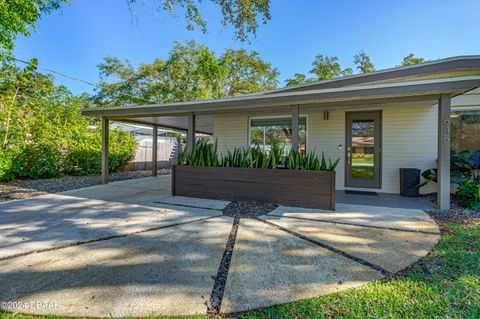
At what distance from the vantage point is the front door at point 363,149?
19.5 ft

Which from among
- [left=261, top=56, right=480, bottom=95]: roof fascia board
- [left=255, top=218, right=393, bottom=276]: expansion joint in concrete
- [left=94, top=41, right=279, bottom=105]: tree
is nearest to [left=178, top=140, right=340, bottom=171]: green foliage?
[left=255, top=218, right=393, bottom=276]: expansion joint in concrete

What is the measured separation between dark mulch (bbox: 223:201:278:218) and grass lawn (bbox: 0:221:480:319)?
2152mm

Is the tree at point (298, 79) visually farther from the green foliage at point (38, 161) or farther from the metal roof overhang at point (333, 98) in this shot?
the green foliage at point (38, 161)

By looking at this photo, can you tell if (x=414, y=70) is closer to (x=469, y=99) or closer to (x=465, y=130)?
(x=469, y=99)

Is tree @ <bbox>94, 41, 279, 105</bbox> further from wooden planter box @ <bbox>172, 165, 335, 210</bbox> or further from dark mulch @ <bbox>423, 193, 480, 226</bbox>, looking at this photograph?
dark mulch @ <bbox>423, 193, 480, 226</bbox>

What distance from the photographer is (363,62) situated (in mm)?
18281

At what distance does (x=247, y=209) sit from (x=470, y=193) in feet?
14.2

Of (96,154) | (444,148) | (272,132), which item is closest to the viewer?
(444,148)

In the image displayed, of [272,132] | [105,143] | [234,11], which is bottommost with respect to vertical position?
[105,143]

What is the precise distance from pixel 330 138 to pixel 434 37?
281 inches

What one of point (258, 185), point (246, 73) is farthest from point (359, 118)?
point (246, 73)

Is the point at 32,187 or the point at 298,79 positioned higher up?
the point at 298,79

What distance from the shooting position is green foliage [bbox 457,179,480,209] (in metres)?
4.12

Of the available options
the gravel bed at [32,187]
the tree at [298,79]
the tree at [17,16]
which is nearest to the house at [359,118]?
the gravel bed at [32,187]
